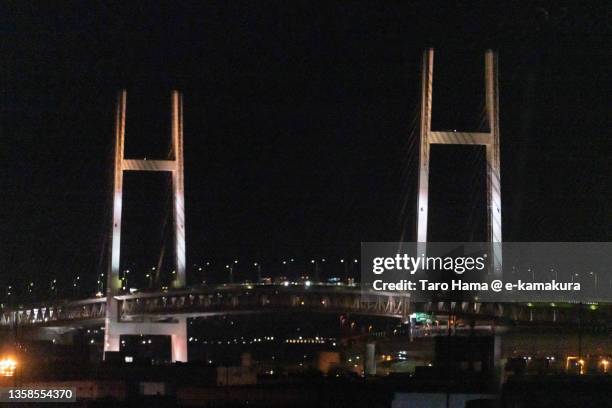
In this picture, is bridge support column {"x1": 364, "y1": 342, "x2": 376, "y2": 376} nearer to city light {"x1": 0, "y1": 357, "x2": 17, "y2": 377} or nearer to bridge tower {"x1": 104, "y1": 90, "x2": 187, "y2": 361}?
city light {"x1": 0, "y1": 357, "x2": 17, "y2": 377}

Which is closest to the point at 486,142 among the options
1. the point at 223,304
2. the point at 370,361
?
the point at 370,361

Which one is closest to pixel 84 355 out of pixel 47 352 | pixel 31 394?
pixel 47 352

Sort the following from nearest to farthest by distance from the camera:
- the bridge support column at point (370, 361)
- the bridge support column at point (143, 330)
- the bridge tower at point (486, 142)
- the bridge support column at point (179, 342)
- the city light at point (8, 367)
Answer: the city light at point (8, 367) → the bridge support column at point (370, 361) → the bridge tower at point (486, 142) → the bridge support column at point (179, 342) → the bridge support column at point (143, 330)

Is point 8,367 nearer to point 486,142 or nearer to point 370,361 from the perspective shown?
point 370,361

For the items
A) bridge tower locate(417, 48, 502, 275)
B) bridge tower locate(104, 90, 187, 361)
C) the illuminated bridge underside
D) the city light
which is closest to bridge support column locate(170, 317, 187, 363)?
bridge tower locate(104, 90, 187, 361)

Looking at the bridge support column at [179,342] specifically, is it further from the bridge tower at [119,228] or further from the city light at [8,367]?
the city light at [8,367]

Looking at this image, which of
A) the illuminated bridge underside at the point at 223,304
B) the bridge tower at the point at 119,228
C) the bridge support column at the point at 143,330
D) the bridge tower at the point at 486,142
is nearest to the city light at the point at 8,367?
the bridge tower at the point at 486,142
